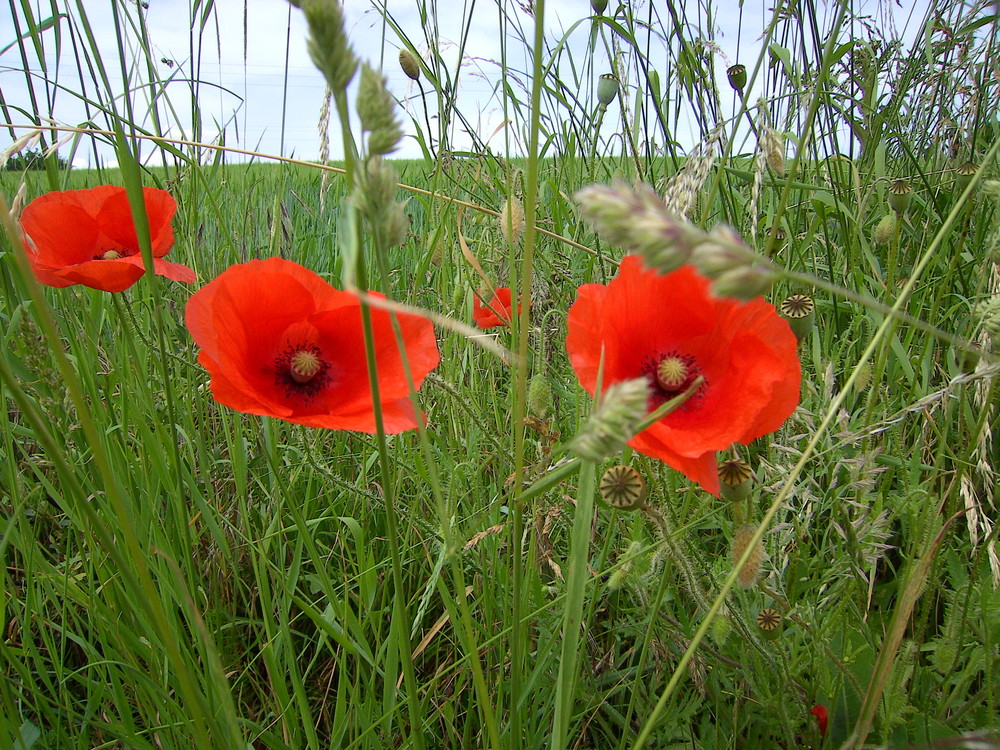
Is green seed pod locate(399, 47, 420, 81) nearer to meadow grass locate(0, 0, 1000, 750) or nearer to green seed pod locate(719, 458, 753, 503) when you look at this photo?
meadow grass locate(0, 0, 1000, 750)

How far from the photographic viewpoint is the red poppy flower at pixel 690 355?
0.73 meters

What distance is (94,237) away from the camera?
145cm

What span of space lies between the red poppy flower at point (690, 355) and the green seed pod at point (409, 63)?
3.17 ft

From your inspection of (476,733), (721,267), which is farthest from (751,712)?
(721,267)

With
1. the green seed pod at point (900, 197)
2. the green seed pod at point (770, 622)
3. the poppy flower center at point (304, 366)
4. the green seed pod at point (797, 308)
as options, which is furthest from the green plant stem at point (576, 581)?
the green seed pod at point (900, 197)

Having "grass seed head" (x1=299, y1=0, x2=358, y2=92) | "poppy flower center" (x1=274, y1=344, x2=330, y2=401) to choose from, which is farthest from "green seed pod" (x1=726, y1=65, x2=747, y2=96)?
"grass seed head" (x1=299, y1=0, x2=358, y2=92)

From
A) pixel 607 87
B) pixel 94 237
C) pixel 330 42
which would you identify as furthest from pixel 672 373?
pixel 94 237

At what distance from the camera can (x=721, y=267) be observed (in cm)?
39

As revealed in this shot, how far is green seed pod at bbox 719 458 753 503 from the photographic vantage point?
0.81 m

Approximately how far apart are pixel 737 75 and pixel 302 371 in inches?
44.2

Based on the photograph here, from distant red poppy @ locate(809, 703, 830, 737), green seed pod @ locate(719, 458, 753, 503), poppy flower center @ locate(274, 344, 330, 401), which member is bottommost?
distant red poppy @ locate(809, 703, 830, 737)

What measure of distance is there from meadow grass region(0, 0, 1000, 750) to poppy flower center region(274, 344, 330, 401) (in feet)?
0.31

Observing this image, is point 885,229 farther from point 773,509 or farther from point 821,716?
point 773,509

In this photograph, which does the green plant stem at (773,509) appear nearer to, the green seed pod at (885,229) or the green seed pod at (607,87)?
the green seed pod at (885,229)
